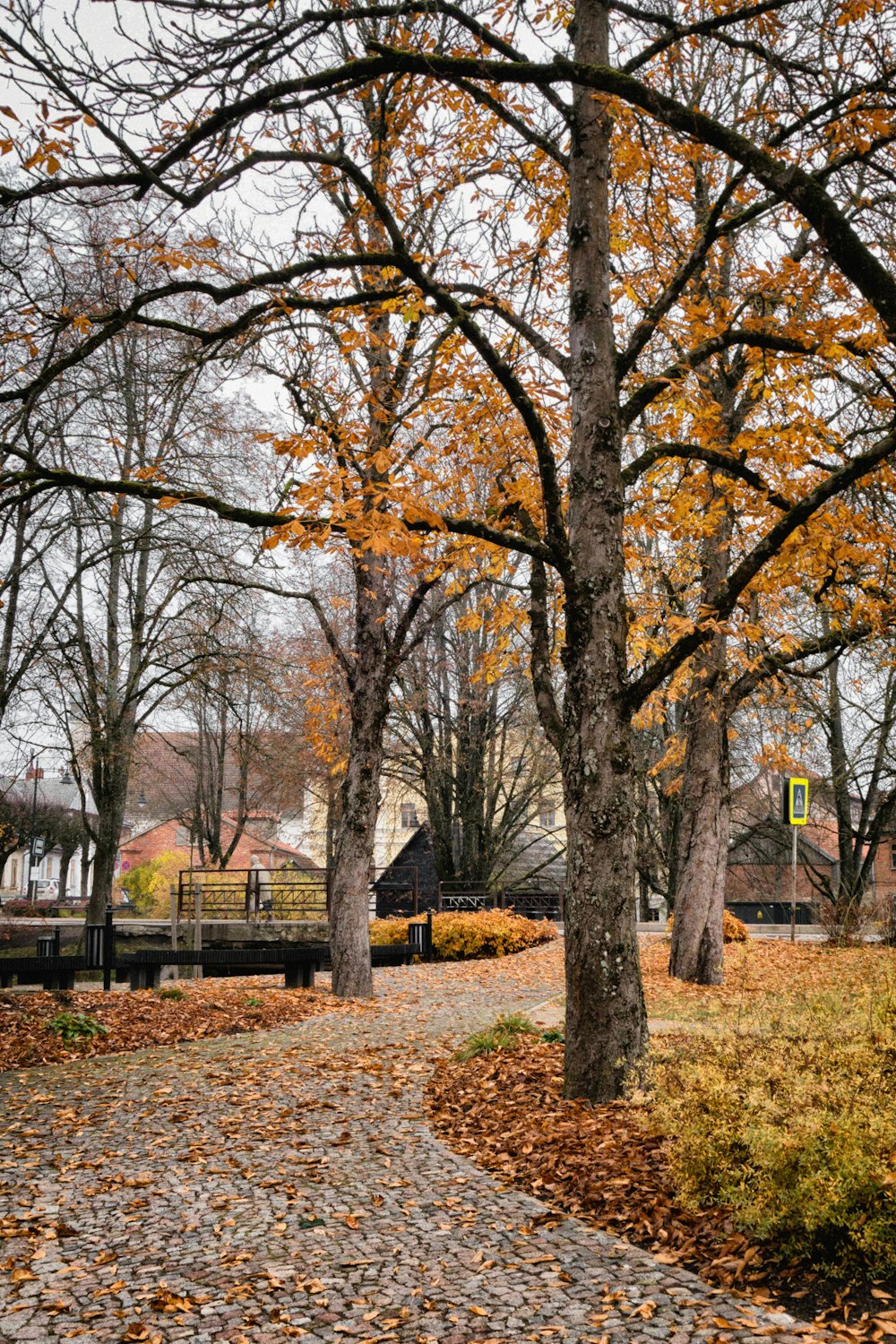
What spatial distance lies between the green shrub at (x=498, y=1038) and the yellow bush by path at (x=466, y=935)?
10.4 metres

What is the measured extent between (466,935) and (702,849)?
23.7ft

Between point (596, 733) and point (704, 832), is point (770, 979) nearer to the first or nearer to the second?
point (704, 832)

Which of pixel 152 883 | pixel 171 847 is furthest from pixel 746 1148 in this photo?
pixel 171 847

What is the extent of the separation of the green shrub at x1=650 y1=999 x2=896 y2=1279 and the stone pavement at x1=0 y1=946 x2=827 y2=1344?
40cm

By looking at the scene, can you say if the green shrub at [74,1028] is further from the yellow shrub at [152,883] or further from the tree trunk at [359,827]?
the yellow shrub at [152,883]

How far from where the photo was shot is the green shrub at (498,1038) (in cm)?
820

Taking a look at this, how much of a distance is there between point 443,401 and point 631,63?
3734 mm

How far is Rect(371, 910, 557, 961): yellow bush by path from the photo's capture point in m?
19.6

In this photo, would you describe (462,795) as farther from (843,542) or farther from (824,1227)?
(824,1227)

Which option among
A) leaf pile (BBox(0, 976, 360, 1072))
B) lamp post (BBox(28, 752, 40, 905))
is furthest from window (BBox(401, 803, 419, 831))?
leaf pile (BBox(0, 976, 360, 1072))

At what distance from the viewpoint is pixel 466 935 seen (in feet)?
64.4

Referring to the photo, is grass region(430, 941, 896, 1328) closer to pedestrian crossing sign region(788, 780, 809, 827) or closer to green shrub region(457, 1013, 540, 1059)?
green shrub region(457, 1013, 540, 1059)

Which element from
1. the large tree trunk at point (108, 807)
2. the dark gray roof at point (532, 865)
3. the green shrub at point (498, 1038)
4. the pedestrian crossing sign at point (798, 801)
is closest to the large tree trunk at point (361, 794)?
the green shrub at point (498, 1038)

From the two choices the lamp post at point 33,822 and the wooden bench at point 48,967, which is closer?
the wooden bench at point 48,967
